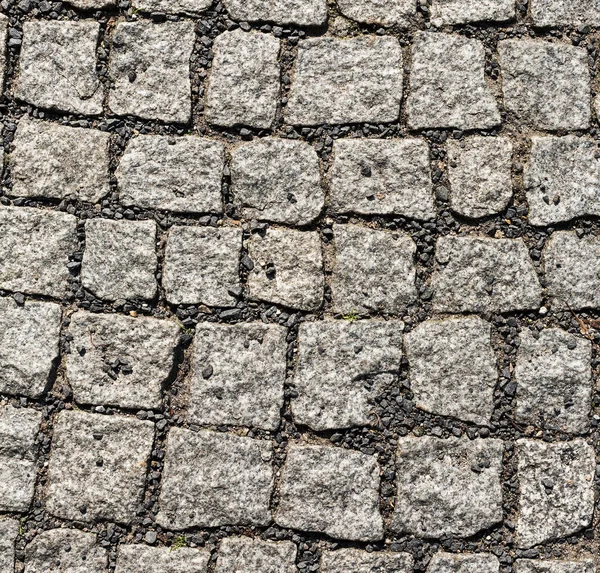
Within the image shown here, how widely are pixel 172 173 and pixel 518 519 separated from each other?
1.94 m

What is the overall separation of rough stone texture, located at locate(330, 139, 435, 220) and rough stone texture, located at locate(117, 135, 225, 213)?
0.49 meters

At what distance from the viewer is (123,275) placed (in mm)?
2982

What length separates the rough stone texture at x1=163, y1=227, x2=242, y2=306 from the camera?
117 inches

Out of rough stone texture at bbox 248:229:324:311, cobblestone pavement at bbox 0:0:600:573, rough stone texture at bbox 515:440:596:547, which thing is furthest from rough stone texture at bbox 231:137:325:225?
rough stone texture at bbox 515:440:596:547

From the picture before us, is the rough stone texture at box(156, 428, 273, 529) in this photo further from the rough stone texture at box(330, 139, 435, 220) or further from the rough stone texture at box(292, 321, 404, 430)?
the rough stone texture at box(330, 139, 435, 220)

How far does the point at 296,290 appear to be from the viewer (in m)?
2.99

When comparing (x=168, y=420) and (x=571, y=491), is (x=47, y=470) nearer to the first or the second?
(x=168, y=420)

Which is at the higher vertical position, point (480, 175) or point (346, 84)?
Result: point (346, 84)

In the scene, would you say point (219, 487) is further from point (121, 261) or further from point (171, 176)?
point (171, 176)

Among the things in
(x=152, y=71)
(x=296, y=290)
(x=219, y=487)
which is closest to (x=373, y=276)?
(x=296, y=290)

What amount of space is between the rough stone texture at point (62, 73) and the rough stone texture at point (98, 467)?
126cm

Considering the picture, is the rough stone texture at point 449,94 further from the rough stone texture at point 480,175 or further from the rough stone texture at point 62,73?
the rough stone texture at point 62,73

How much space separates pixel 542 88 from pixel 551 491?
1.62 metres

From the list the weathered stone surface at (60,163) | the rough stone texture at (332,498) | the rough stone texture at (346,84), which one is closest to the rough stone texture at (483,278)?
the rough stone texture at (346,84)
